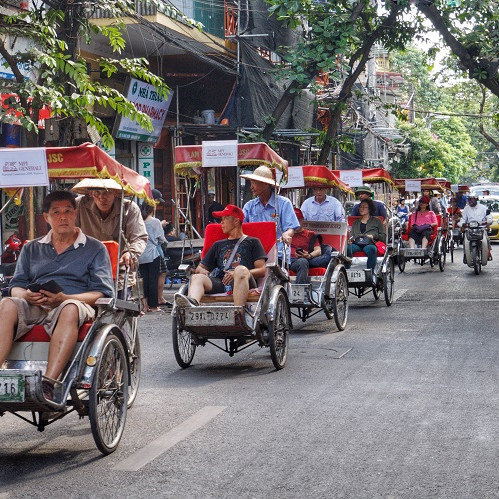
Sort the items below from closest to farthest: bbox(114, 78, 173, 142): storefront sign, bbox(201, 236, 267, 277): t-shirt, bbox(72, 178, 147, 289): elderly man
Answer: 1. bbox(72, 178, 147, 289): elderly man
2. bbox(201, 236, 267, 277): t-shirt
3. bbox(114, 78, 173, 142): storefront sign

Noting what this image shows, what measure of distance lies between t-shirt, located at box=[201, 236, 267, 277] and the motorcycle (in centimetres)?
1339

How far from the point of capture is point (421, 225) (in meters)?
22.8

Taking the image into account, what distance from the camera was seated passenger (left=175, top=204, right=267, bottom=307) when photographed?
982 centimetres

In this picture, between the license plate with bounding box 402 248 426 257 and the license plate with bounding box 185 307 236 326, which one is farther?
the license plate with bounding box 402 248 426 257

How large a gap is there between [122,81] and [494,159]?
242 ft

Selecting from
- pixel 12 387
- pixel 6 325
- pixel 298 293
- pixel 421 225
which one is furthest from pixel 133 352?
pixel 421 225

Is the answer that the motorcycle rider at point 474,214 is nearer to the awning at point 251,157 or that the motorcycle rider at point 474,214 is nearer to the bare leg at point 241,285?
the awning at point 251,157

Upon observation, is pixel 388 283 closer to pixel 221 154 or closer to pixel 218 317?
pixel 221 154

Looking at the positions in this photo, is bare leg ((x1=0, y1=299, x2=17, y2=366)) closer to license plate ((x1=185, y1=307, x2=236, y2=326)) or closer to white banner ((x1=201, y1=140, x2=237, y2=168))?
license plate ((x1=185, y1=307, x2=236, y2=326))

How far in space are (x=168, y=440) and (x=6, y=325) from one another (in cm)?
129

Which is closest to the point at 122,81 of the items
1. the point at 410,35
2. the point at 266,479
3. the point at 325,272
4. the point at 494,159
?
the point at 410,35

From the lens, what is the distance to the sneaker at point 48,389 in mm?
5906

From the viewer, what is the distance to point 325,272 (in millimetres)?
12688

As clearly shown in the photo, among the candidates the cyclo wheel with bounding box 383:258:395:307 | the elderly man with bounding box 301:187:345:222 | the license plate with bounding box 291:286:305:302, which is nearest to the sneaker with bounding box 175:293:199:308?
the license plate with bounding box 291:286:305:302
